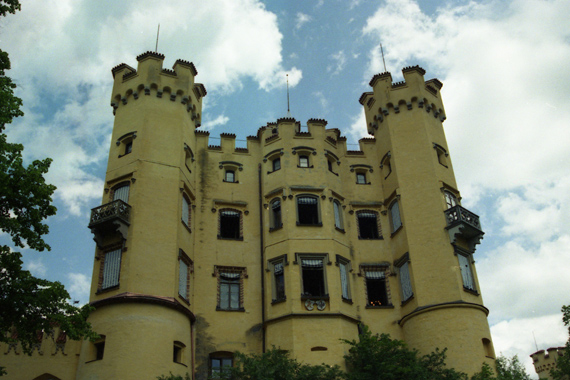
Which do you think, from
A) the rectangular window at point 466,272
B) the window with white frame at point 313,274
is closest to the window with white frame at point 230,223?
the window with white frame at point 313,274

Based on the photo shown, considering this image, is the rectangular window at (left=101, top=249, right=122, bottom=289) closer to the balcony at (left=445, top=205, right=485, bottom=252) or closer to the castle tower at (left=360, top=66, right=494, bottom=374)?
the castle tower at (left=360, top=66, right=494, bottom=374)

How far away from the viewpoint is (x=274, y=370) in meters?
24.0

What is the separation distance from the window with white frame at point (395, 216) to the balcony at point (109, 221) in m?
14.7

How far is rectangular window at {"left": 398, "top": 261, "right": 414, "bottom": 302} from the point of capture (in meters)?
31.5

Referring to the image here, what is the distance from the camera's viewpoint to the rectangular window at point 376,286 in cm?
3288

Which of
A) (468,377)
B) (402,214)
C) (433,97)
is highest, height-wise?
(433,97)

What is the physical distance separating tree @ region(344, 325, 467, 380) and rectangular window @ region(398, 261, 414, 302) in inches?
167

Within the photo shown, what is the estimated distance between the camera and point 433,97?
37.7 meters

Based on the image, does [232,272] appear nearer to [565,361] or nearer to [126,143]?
[126,143]

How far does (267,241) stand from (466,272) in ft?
35.2

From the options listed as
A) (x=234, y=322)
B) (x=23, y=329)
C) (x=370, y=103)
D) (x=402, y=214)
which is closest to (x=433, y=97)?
(x=370, y=103)

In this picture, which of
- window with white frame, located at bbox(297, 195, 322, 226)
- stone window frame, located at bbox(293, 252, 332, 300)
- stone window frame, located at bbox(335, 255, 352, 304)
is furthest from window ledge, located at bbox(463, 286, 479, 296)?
window with white frame, located at bbox(297, 195, 322, 226)

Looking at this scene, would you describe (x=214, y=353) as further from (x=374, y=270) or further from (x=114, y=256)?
(x=374, y=270)

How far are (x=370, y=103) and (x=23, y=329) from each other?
25.6 m
